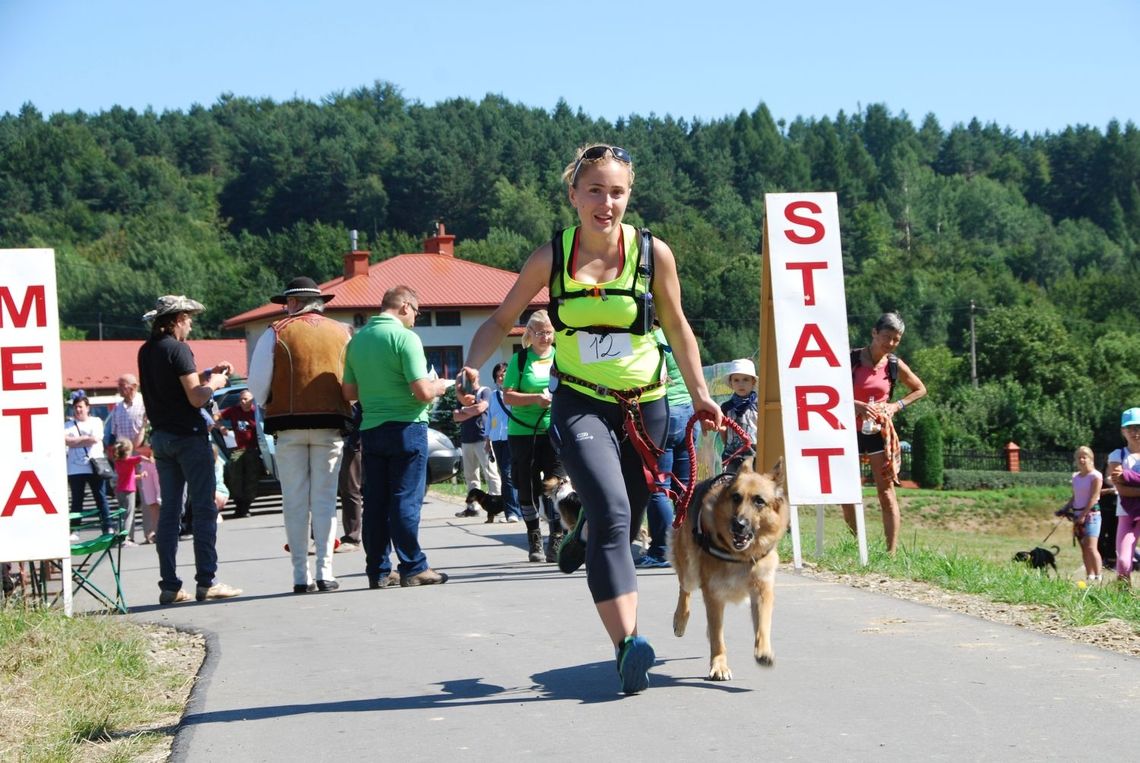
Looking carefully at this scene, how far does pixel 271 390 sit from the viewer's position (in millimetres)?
9492

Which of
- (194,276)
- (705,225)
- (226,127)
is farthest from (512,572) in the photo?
(226,127)

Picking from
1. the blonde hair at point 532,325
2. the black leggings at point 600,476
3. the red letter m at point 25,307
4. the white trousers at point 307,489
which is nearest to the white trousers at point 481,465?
the blonde hair at point 532,325

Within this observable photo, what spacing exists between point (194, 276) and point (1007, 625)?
114 metres

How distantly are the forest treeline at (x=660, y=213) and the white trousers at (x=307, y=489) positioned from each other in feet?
224

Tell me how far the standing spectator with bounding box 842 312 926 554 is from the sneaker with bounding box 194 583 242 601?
4.60m

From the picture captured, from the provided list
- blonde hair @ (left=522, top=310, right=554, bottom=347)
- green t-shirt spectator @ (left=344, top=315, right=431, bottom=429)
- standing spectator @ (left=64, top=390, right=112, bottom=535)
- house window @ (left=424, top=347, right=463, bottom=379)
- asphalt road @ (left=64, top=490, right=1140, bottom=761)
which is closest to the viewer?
asphalt road @ (left=64, top=490, right=1140, bottom=761)

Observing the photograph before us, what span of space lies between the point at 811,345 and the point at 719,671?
4320 millimetres

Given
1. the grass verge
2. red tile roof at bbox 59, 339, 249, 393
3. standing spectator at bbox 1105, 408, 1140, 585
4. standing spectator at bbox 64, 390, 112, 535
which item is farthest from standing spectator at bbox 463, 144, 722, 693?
red tile roof at bbox 59, 339, 249, 393

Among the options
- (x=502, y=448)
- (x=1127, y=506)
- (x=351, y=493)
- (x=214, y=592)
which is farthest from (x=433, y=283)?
(x=214, y=592)

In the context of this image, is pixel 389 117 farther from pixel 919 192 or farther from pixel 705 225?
pixel 919 192

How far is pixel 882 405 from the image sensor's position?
36.6ft

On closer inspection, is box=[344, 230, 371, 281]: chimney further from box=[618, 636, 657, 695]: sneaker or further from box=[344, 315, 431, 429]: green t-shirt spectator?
box=[618, 636, 657, 695]: sneaker

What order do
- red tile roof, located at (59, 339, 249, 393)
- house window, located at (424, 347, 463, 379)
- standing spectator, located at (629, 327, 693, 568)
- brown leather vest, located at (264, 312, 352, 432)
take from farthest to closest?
red tile roof, located at (59, 339, 249, 393) < house window, located at (424, 347, 463, 379) < standing spectator, located at (629, 327, 693, 568) < brown leather vest, located at (264, 312, 352, 432)

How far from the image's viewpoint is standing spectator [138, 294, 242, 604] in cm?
931
